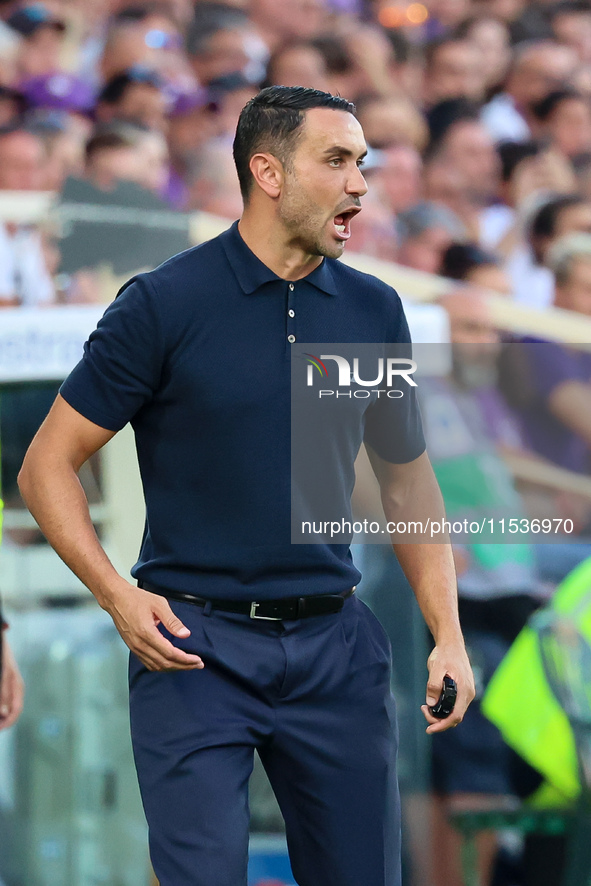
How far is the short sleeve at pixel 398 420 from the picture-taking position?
2027 mm

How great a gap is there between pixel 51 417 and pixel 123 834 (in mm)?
1669

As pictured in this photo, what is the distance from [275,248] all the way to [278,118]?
0.22 meters

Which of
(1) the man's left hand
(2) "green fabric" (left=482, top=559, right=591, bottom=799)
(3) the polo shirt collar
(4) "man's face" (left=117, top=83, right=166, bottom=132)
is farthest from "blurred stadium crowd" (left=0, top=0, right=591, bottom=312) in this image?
(1) the man's left hand

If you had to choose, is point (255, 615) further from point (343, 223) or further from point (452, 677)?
point (343, 223)

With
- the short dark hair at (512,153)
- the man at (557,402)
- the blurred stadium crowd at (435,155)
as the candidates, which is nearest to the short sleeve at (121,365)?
the blurred stadium crowd at (435,155)

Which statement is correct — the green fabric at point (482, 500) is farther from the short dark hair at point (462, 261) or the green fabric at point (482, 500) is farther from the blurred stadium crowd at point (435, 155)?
the short dark hair at point (462, 261)

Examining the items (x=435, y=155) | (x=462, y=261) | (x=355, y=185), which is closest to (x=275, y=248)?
(x=355, y=185)

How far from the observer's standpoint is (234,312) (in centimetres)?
188

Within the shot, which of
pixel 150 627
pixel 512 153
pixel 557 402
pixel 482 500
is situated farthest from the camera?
pixel 512 153

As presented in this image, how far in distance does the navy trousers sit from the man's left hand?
4.1 inches

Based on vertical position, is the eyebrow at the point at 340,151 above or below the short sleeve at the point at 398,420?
above

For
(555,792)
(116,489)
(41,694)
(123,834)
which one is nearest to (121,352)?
(116,489)

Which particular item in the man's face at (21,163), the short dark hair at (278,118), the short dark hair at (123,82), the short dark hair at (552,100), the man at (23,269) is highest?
the short dark hair at (552,100)

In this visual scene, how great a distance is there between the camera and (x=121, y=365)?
1.79 metres
